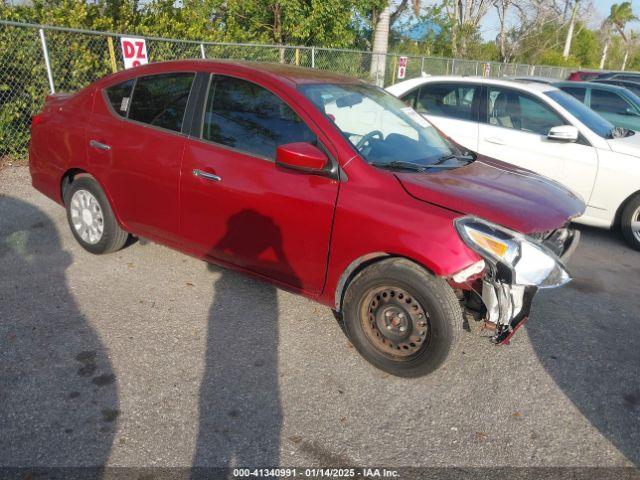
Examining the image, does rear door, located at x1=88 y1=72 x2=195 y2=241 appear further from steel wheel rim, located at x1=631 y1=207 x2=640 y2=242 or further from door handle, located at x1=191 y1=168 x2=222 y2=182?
steel wheel rim, located at x1=631 y1=207 x2=640 y2=242

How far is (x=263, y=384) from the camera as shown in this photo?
3090mm

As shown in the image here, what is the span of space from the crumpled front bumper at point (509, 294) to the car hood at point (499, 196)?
8.1 inches

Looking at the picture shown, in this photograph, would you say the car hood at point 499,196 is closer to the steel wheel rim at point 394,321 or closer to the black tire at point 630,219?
the steel wheel rim at point 394,321

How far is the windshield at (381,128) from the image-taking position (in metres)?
3.42

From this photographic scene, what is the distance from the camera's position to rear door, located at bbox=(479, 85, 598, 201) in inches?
229

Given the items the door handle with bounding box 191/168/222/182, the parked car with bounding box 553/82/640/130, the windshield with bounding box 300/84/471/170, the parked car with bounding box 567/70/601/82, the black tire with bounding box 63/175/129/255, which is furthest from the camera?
the parked car with bounding box 567/70/601/82

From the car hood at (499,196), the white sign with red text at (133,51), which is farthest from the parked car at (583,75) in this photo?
the car hood at (499,196)

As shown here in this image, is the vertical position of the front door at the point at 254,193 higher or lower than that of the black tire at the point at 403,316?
higher

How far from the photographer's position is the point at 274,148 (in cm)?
344

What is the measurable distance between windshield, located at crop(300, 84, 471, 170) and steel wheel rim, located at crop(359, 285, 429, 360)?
84 centimetres

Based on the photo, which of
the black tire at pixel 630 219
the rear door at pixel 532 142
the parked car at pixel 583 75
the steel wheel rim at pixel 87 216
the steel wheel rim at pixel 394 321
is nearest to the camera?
the steel wheel rim at pixel 394 321

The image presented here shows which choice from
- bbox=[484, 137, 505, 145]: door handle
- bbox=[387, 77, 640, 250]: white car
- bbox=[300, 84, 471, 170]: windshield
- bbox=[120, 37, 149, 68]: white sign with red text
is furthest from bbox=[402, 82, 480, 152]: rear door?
bbox=[120, 37, 149, 68]: white sign with red text

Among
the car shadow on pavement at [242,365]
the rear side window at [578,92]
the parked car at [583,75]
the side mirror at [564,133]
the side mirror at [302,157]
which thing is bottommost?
the car shadow on pavement at [242,365]

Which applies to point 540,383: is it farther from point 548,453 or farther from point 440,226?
point 440,226
